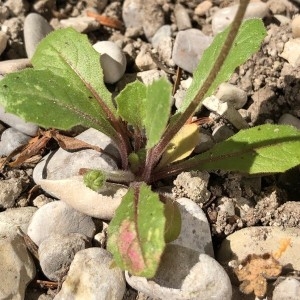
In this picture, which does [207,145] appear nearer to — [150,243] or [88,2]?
[150,243]

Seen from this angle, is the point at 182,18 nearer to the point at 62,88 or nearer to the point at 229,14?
the point at 229,14

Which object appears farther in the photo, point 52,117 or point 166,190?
point 166,190

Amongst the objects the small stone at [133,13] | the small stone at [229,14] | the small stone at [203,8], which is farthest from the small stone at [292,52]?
the small stone at [133,13]

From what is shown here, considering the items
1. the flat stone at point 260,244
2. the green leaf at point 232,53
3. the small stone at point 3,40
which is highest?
the green leaf at point 232,53

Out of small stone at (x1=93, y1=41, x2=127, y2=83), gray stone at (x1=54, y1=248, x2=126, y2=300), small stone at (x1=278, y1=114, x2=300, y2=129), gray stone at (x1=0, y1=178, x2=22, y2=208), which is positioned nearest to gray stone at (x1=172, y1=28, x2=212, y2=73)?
small stone at (x1=93, y1=41, x2=127, y2=83)

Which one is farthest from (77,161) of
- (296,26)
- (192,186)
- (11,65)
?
(296,26)

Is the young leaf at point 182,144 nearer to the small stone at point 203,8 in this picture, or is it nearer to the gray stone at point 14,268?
the gray stone at point 14,268

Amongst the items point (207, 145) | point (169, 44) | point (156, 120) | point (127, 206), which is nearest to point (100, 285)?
point (127, 206)
